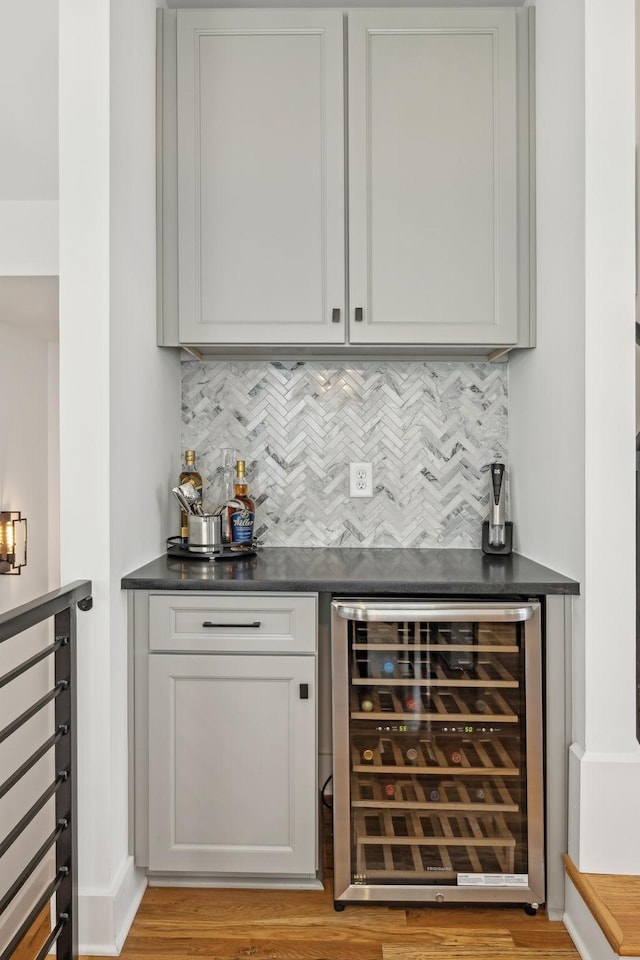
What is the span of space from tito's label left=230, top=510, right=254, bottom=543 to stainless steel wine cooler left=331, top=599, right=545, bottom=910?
58cm

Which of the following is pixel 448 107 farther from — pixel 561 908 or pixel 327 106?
pixel 561 908

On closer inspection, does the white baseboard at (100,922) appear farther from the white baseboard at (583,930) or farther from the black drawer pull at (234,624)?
the white baseboard at (583,930)

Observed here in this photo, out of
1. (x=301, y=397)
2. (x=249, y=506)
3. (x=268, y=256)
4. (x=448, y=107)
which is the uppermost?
(x=448, y=107)

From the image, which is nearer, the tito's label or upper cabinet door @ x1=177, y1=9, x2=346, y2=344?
upper cabinet door @ x1=177, y1=9, x2=346, y2=344

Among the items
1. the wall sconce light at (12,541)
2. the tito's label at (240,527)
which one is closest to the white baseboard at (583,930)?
the tito's label at (240,527)

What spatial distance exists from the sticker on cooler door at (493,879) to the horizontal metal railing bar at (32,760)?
113 cm

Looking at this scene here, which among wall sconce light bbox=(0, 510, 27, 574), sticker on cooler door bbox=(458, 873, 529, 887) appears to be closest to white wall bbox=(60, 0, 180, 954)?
sticker on cooler door bbox=(458, 873, 529, 887)

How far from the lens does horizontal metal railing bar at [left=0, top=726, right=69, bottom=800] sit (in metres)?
1.26

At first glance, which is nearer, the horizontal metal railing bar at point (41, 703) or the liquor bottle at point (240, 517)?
the horizontal metal railing bar at point (41, 703)

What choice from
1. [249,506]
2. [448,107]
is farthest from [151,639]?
[448,107]

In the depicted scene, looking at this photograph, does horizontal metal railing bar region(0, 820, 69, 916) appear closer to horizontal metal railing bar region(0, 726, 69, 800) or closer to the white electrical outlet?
horizontal metal railing bar region(0, 726, 69, 800)

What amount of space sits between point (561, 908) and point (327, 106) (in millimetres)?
2466

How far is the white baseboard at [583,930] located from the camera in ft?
5.12

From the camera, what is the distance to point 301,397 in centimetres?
251
